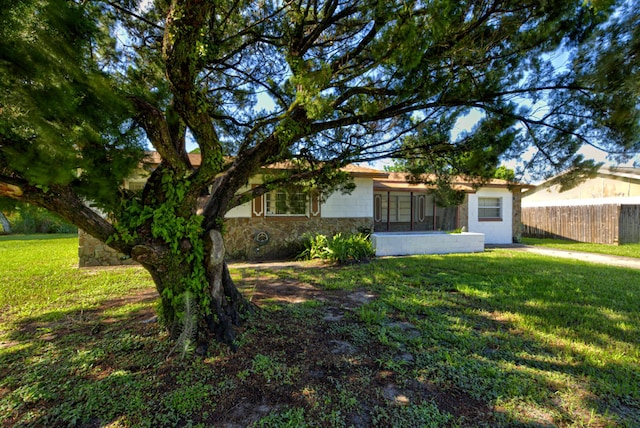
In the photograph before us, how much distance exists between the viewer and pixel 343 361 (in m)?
2.92

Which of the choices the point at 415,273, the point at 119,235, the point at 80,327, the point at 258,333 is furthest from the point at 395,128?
the point at 80,327

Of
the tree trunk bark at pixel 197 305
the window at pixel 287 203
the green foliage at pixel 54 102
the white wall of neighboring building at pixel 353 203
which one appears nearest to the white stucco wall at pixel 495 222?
the white wall of neighboring building at pixel 353 203

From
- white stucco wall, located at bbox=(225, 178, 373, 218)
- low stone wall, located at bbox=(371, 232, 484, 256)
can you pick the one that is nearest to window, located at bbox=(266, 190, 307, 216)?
Answer: white stucco wall, located at bbox=(225, 178, 373, 218)

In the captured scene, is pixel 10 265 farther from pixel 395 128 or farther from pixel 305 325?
pixel 395 128

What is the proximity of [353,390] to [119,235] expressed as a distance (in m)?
2.62

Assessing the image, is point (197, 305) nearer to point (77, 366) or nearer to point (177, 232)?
point (177, 232)

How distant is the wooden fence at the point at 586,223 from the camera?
12.6 meters

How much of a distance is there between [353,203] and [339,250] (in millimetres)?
3039

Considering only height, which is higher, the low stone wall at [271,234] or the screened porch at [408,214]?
the screened porch at [408,214]

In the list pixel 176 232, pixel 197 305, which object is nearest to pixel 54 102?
pixel 176 232

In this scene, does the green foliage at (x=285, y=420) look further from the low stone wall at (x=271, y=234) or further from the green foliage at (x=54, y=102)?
the low stone wall at (x=271, y=234)

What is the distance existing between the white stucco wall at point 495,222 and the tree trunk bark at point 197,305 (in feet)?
43.0

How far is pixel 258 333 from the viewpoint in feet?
11.3

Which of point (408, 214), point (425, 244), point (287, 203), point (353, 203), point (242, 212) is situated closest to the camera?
point (287, 203)
